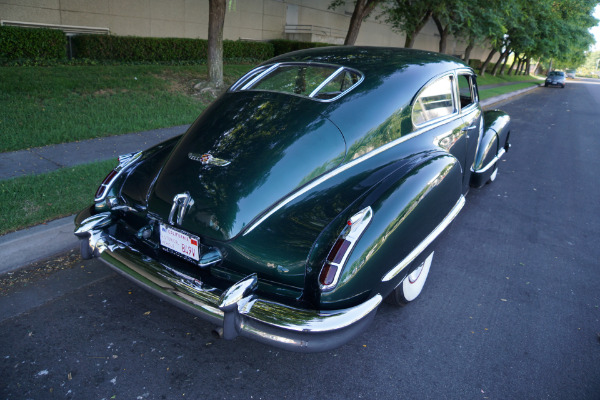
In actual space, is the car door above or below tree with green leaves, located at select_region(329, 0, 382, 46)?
below

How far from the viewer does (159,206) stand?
2.71 m

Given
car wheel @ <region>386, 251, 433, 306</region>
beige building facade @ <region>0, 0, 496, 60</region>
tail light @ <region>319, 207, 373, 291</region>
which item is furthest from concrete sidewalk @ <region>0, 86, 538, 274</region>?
beige building facade @ <region>0, 0, 496, 60</region>

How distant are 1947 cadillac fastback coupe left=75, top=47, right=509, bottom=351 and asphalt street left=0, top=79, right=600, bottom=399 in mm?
407

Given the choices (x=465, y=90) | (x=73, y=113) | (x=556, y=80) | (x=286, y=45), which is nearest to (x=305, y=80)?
(x=465, y=90)

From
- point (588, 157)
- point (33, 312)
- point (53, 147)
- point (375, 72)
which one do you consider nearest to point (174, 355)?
point (33, 312)

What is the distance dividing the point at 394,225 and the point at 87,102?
7.20m

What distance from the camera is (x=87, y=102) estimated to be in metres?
7.86

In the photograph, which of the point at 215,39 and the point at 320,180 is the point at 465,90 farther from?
the point at 215,39

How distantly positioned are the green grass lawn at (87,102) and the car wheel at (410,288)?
528 centimetres

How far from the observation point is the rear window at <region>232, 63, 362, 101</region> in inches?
123

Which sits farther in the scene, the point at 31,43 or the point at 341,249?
the point at 31,43

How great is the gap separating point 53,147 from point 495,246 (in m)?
5.70

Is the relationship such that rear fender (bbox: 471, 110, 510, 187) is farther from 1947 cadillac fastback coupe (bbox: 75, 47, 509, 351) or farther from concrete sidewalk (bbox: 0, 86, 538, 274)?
concrete sidewalk (bbox: 0, 86, 538, 274)

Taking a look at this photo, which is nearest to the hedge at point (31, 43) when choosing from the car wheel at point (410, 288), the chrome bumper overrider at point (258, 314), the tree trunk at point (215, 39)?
the tree trunk at point (215, 39)
